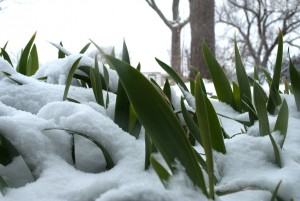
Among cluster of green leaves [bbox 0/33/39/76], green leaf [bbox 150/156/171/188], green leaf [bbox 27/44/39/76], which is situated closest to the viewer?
green leaf [bbox 150/156/171/188]

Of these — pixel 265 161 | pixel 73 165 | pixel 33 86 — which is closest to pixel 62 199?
pixel 73 165

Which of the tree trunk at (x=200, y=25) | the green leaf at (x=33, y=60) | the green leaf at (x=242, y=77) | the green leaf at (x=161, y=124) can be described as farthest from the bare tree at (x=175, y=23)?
the green leaf at (x=161, y=124)

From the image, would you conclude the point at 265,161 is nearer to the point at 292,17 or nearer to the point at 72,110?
the point at 72,110

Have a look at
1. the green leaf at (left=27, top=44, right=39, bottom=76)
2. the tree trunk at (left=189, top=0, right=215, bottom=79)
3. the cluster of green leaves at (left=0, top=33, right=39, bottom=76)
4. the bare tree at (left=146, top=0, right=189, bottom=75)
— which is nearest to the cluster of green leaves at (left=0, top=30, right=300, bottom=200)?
the cluster of green leaves at (left=0, top=33, right=39, bottom=76)

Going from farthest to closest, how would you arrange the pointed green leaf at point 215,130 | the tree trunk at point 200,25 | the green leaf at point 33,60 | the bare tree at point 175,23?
1. the bare tree at point 175,23
2. the tree trunk at point 200,25
3. the green leaf at point 33,60
4. the pointed green leaf at point 215,130

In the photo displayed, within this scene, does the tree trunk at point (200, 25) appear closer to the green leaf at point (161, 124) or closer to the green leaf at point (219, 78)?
the green leaf at point (219, 78)

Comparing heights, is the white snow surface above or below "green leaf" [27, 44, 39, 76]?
below

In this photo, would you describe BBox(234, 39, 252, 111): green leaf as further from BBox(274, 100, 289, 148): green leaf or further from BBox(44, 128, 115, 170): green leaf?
BBox(44, 128, 115, 170): green leaf
